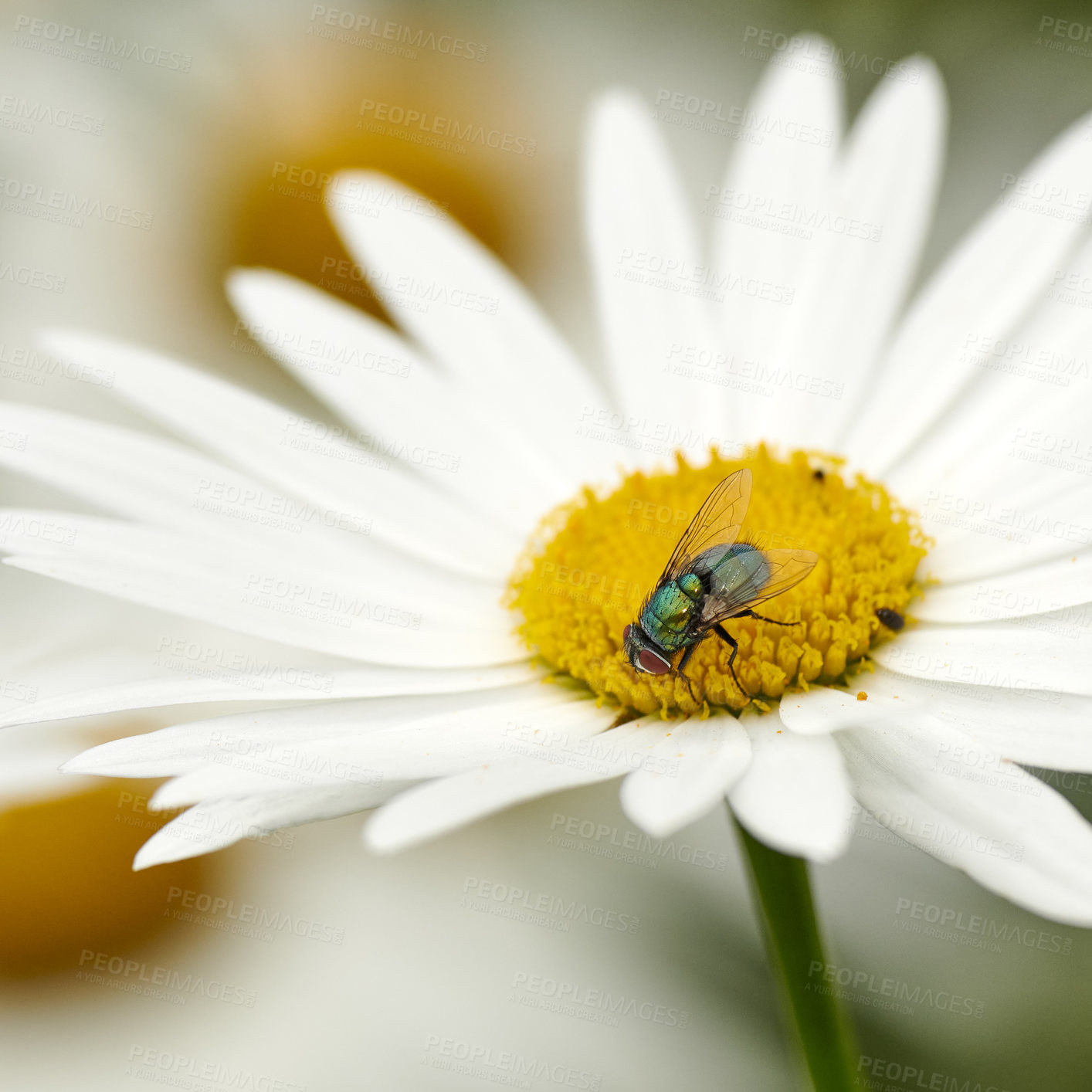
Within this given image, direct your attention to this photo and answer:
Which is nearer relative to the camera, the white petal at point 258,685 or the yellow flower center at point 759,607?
the white petal at point 258,685

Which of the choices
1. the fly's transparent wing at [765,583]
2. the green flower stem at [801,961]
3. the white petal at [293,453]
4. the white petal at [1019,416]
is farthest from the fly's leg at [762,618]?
the white petal at [293,453]

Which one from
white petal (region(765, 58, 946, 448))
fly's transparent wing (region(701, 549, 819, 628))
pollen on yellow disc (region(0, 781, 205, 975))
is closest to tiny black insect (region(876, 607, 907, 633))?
fly's transparent wing (region(701, 549, 819, 628))

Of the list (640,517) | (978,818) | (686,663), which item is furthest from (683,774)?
(640,517)

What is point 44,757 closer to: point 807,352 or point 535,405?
point 535,405

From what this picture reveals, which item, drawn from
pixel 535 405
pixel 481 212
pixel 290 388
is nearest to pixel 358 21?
pixel 481 212

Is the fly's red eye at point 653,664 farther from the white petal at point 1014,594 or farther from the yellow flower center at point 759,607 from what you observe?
the white petal at point 1014,594
